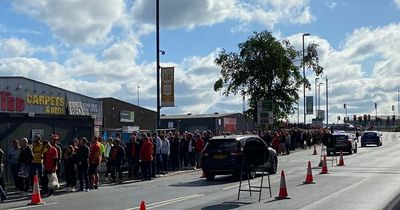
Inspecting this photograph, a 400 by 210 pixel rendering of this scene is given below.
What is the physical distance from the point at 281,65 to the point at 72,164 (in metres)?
39.6

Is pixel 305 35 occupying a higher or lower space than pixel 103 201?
higher

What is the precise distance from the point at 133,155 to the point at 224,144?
398cm

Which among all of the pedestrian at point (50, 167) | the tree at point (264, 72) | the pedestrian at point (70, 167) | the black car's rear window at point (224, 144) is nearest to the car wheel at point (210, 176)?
the black car's rear window at point (224, 144)

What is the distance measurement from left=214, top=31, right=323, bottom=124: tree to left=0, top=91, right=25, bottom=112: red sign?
1254 inches

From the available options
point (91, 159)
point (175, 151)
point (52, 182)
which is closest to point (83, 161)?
point (91, 159)

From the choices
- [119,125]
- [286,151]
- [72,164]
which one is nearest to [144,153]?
[72,164]

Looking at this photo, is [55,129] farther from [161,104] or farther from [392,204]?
[392,204]

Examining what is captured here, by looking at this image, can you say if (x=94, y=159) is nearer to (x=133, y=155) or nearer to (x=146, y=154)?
(x=146, y=154)

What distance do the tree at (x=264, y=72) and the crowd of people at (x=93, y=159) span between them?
2911 centimetres

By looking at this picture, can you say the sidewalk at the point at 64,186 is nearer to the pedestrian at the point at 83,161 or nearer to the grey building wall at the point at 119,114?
the pedestrian at the point at 83,161

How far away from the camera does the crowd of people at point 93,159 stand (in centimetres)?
1869

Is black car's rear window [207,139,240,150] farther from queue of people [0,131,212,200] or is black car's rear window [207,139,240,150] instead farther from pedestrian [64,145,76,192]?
pedestrian [64,145,76,192]

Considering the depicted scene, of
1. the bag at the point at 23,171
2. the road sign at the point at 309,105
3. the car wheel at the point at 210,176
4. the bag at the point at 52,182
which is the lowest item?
the car wheel at the point at 210,176

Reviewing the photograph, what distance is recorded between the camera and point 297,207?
13.6m
